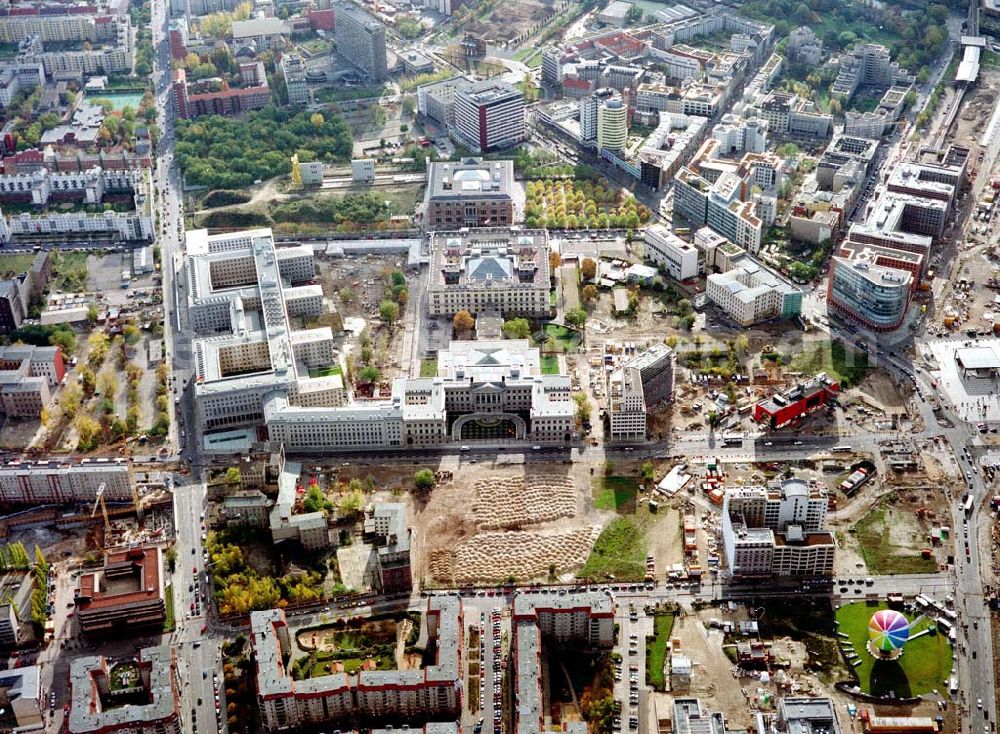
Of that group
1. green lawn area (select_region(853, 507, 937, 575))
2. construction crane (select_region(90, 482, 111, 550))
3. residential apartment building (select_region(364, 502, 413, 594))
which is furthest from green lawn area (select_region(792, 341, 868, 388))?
construction crane (select_region(90, 482, 111, 550))

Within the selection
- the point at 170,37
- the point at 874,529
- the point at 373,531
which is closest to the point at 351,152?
the point at 170,37

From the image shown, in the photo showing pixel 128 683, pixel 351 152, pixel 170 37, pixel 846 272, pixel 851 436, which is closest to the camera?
Result: pixel 128 683

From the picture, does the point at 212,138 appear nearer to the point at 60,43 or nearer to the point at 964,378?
the point at 60,43

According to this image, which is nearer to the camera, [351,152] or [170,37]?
[351,152]

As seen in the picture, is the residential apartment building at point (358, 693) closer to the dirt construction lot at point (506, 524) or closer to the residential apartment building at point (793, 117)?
the dirt construction lot at point (506, 524)

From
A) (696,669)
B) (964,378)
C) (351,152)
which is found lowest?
(696,669)

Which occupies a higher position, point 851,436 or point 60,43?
point 60,43

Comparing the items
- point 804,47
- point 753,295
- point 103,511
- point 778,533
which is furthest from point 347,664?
point 804,47
